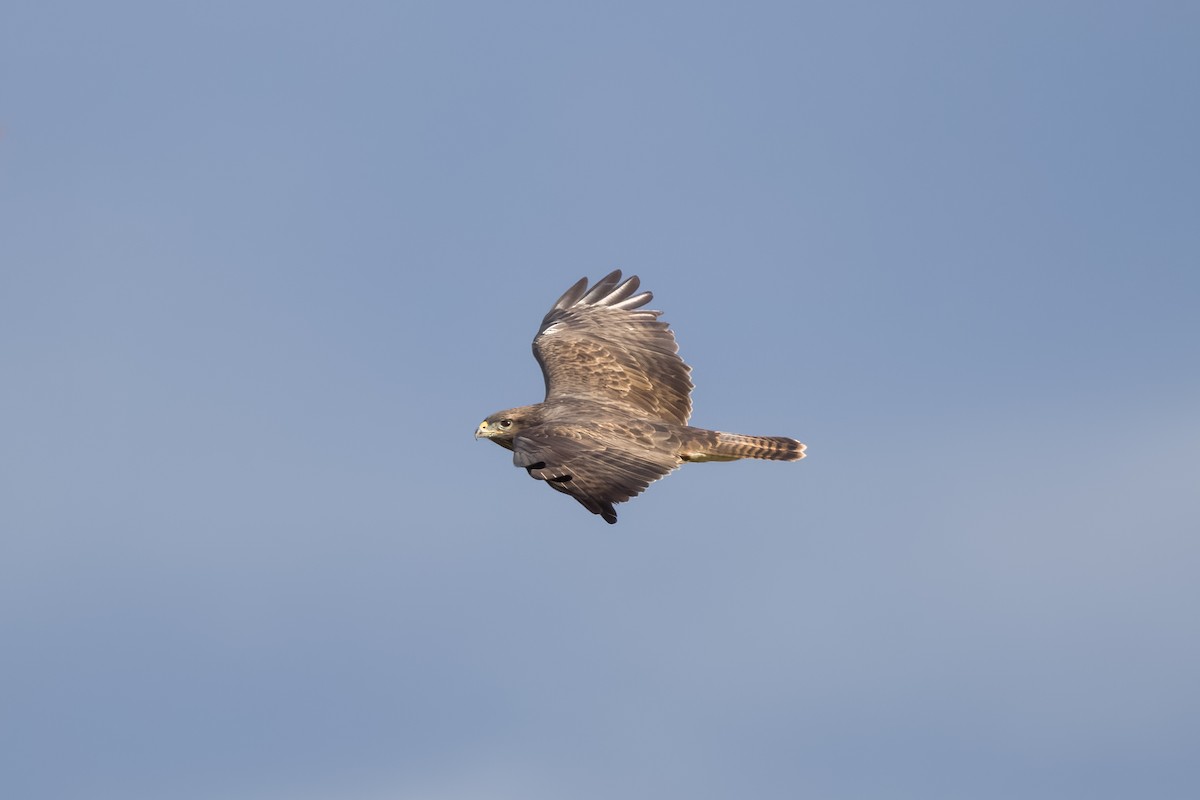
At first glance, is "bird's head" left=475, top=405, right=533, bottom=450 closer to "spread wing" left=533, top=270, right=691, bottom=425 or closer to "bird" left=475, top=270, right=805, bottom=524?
"bird" left=475, top=270, right=805, bottom=524

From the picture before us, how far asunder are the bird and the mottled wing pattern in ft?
0.04

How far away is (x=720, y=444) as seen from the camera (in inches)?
1072

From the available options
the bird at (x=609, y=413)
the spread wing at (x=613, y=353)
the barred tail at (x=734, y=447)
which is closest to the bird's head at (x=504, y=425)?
the bird at (x=609, y=413)

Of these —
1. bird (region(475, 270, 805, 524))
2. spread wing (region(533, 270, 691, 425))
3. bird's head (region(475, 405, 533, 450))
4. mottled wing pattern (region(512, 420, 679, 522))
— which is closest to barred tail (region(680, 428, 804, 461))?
bird (region(475, 270, 805, 524))

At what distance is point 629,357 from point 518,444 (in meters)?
5.05

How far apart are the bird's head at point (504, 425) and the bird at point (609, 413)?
0.01 metres

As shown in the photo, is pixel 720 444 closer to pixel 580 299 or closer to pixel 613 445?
pixel 613 445

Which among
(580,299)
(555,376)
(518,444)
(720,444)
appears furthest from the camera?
(580,299)

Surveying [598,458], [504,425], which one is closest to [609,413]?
[504,425]

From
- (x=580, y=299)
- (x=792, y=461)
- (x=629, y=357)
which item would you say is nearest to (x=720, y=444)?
(x=792, y=461)

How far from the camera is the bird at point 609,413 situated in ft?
79.4

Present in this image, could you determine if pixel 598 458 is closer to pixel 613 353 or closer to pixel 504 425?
pixel 504 425

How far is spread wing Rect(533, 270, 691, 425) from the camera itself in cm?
2892

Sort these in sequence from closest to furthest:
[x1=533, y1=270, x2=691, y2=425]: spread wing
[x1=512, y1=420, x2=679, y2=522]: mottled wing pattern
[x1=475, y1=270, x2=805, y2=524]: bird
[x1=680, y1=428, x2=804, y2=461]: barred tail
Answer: [x1=512, y1=420, x2=679, y2=522]: mottled wing pattern → [x1=475, y1=270, x2=805, y2=524]: bird → [x1=680, y1=428, x2=804, y2=461]: barred tail → [x1=533, y1=270, x2=691, y2=425]: spread wing
